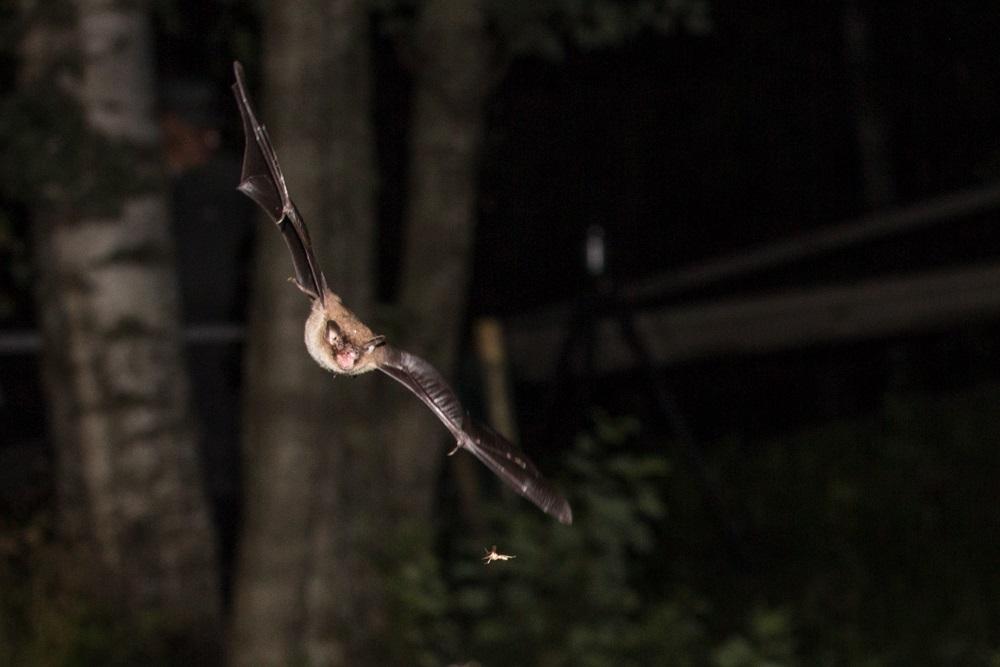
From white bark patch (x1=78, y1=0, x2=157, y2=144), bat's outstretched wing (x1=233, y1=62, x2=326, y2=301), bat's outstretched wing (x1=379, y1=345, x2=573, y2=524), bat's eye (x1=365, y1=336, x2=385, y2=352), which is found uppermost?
white bark patch (x1=78, y1=0, x2=157, y2=144)

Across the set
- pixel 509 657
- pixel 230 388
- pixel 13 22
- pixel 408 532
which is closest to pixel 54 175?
pixel 13 22

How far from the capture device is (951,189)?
1358 centimetres

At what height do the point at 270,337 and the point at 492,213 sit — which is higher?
the point at 492,213

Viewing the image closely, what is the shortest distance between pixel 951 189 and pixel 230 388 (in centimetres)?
603

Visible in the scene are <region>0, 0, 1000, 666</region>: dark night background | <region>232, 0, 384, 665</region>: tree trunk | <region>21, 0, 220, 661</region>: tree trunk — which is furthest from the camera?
<region>0, 0, 1000, 666</region>: dark night background

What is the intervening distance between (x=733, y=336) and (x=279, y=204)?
822 centimetres

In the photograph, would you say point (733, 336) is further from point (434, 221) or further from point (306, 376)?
point (306, 376)

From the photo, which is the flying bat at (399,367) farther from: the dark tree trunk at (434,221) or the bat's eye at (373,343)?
the dark tree trunk at (434,221)

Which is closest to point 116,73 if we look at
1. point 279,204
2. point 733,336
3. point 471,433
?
point 733,336

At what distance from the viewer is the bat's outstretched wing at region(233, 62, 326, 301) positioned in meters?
1.23

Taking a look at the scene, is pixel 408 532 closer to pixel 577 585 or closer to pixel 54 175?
pixel 577 585

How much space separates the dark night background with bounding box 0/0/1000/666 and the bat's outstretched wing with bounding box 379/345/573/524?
5.51 meters

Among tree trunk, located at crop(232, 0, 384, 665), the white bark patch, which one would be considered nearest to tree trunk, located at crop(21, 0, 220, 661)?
the white bark patch

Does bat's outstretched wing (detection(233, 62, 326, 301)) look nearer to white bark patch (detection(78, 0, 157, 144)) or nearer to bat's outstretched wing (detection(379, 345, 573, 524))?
bat's outstretched wing (detection(379, 345, 573, 524))
